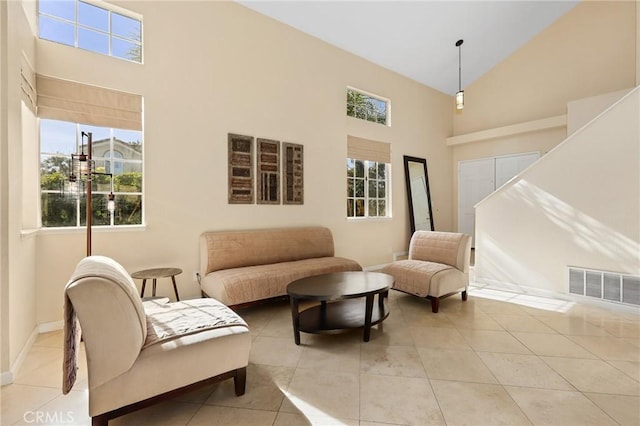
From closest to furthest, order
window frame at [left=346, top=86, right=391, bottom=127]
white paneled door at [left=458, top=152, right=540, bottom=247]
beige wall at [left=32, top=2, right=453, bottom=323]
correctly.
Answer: beige wall at [left=32, top=2, right=453, bottom=323] → window frame at [left=346, top=86, right=391, bottom=127] → white paneled door at [left=458, top=152, right=540, bottom=247]

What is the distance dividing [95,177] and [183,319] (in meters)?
2.22

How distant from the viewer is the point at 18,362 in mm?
2229

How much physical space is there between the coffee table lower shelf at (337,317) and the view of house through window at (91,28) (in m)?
3.41

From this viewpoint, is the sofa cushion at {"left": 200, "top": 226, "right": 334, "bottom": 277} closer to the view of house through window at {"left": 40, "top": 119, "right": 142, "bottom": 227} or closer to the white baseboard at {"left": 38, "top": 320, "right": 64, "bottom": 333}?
the view of house through window at {"left": 40, "top": 119, "right": 142, "bottom": 227}

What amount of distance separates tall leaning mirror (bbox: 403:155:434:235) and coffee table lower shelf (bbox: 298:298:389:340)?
3592 millimetres

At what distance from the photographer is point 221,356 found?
1.84 metres

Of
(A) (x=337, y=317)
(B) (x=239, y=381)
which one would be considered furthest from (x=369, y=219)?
(B) (x=239, y=381)

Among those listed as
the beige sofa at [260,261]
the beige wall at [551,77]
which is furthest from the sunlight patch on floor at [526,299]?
the beige wall at [551,77]

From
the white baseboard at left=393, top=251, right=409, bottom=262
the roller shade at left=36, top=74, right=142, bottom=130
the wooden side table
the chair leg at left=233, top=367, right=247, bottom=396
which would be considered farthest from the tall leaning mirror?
the chair leg at left=233, top=367, right=247, bottom=396

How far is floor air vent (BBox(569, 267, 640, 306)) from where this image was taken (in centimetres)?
342

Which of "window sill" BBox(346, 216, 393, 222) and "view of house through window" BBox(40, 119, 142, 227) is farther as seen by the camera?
"window sill" BBox(346, 216, 393, 222)

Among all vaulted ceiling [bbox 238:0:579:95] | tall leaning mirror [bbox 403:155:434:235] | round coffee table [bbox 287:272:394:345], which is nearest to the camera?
round coffee table [bbox 287:272:394:345]

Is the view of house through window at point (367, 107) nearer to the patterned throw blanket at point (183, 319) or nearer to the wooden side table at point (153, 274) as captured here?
the wooden side table at point (153, 274)

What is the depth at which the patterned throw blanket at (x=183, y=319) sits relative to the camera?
5.86ft
